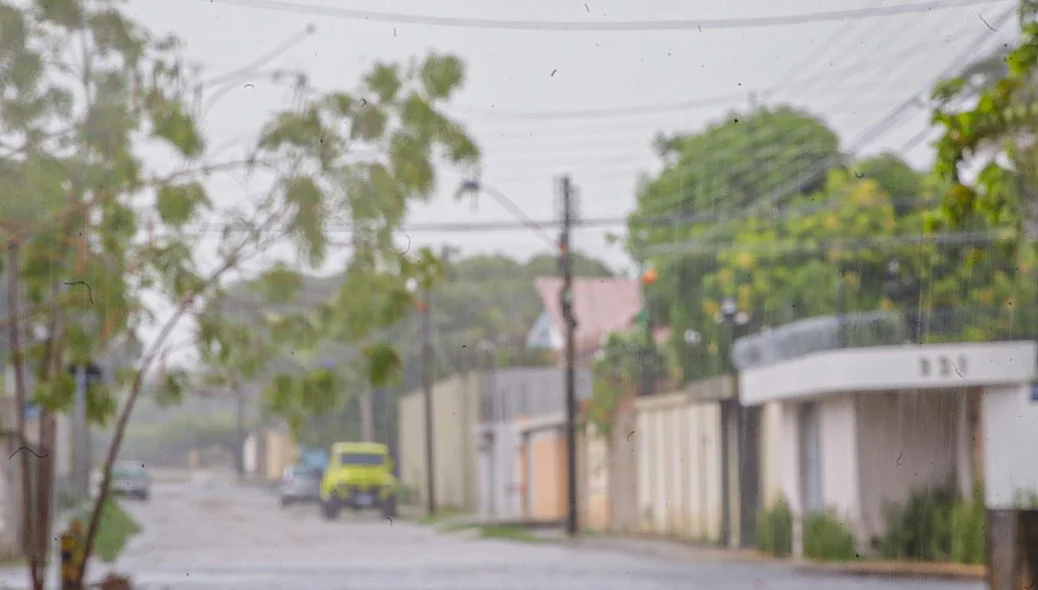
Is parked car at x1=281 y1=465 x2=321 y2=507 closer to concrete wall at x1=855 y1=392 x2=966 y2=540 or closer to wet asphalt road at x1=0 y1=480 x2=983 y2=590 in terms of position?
wet asphalt road at x1=0 y1=480 x2=983 y2=590

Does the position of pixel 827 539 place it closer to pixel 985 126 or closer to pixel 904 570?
pixel 904 570

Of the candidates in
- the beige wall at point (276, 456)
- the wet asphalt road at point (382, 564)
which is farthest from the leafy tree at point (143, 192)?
the beige wall at point (276, 456)

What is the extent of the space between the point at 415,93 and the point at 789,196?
26922 mm

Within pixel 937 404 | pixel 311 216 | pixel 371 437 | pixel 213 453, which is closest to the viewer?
pixel 311 216

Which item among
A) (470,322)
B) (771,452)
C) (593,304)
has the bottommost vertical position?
(771,452)

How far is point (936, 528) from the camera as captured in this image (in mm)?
25797

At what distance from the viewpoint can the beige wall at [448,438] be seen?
166 ft

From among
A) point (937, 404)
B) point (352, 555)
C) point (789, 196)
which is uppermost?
point (789, 196)

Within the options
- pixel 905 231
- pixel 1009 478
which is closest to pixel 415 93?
pixel 1009 478

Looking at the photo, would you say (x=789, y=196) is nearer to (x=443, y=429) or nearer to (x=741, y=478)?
(x=741, y=478)

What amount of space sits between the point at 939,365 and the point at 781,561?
12.5 feet

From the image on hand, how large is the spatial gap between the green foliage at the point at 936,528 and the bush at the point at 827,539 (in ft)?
1.84

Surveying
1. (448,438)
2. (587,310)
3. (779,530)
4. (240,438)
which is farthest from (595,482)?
(448,438)

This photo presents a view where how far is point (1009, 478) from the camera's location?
25016 mm
